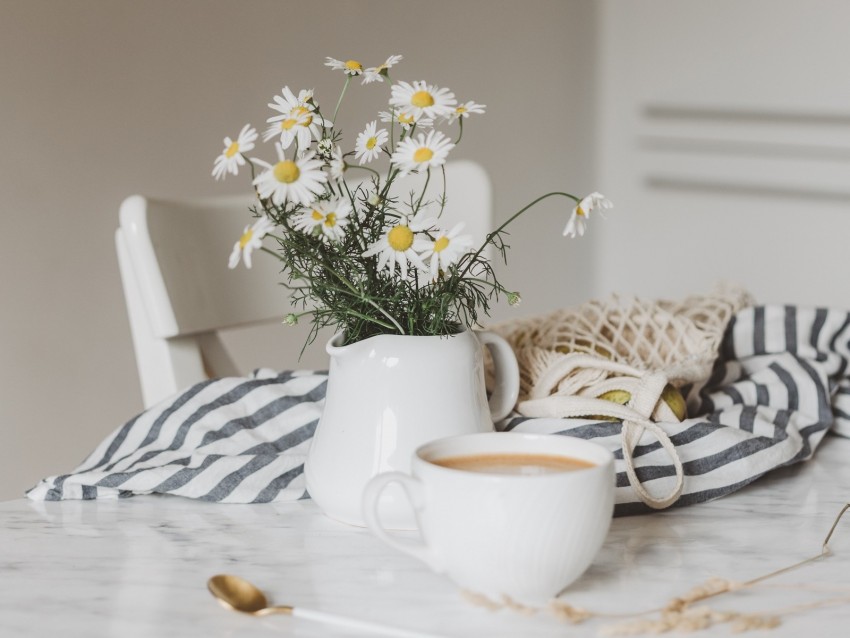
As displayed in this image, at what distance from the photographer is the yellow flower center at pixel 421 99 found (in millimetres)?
602

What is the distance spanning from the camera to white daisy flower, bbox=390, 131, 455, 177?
0.58 metres

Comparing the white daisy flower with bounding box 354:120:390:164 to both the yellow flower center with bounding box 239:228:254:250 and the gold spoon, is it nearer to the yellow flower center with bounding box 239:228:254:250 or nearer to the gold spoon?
the yellow flower center with bounding box 239:228:254:250

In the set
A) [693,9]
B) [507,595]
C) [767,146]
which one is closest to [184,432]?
[507,595]

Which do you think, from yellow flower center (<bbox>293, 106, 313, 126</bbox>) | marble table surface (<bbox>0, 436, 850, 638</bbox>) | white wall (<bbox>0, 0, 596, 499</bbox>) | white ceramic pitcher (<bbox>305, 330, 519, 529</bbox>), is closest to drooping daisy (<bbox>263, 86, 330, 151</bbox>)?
yellow flower center (<bbox>293, 106, 313, 126</bbox>)

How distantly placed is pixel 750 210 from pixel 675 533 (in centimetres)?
231

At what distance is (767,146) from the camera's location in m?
2.70

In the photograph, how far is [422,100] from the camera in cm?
60

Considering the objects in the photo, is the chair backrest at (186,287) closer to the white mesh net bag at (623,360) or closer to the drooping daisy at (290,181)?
the white mesh net bag at (623,360)

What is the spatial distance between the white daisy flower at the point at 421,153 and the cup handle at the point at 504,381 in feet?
0.60

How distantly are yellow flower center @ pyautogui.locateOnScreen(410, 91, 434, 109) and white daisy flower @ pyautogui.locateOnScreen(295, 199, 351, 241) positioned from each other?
8cm

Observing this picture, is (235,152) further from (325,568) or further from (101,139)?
(101,139)

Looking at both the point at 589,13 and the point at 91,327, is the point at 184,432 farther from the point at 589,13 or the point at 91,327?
the point at 589,13

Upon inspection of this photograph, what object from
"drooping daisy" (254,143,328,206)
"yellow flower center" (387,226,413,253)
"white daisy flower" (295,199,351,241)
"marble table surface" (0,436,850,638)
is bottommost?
"marble table surface" (0,436,850,638)

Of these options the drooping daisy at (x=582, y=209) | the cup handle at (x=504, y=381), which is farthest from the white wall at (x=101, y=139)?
the drooping daisy at (x=582, y=209)
